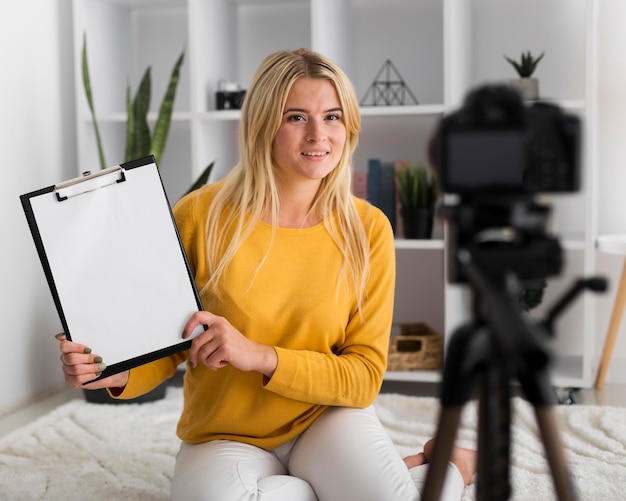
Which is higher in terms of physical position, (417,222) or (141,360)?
(417,222)

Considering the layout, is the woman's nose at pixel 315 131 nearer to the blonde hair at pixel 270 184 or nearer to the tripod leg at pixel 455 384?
the blonde hair at pixel 270 184

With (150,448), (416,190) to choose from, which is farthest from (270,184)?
(416,190)

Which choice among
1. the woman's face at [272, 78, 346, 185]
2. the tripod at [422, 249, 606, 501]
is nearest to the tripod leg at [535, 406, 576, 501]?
the tripod at [422, 249, 606, 501]

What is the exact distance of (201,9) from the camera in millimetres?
3119

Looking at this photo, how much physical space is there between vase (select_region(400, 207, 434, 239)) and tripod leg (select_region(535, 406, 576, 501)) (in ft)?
6.80

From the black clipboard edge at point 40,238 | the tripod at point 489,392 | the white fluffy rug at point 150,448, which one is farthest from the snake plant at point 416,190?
the tripod at point 489,392

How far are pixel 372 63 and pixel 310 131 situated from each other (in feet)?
5.73

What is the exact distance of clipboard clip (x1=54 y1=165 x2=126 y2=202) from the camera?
1.58 metres

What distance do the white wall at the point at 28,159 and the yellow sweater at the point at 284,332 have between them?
1399mm

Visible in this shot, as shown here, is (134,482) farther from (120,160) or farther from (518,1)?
(518,1)

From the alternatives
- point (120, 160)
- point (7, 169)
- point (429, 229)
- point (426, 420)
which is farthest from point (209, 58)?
point (426, 420)

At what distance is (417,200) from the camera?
299cm

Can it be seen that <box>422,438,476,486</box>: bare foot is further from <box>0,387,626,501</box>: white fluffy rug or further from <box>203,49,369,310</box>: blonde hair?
<box>203,49,369,310</box>: blonde hair

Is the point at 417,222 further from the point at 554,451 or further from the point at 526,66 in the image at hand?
the point at 554,451
